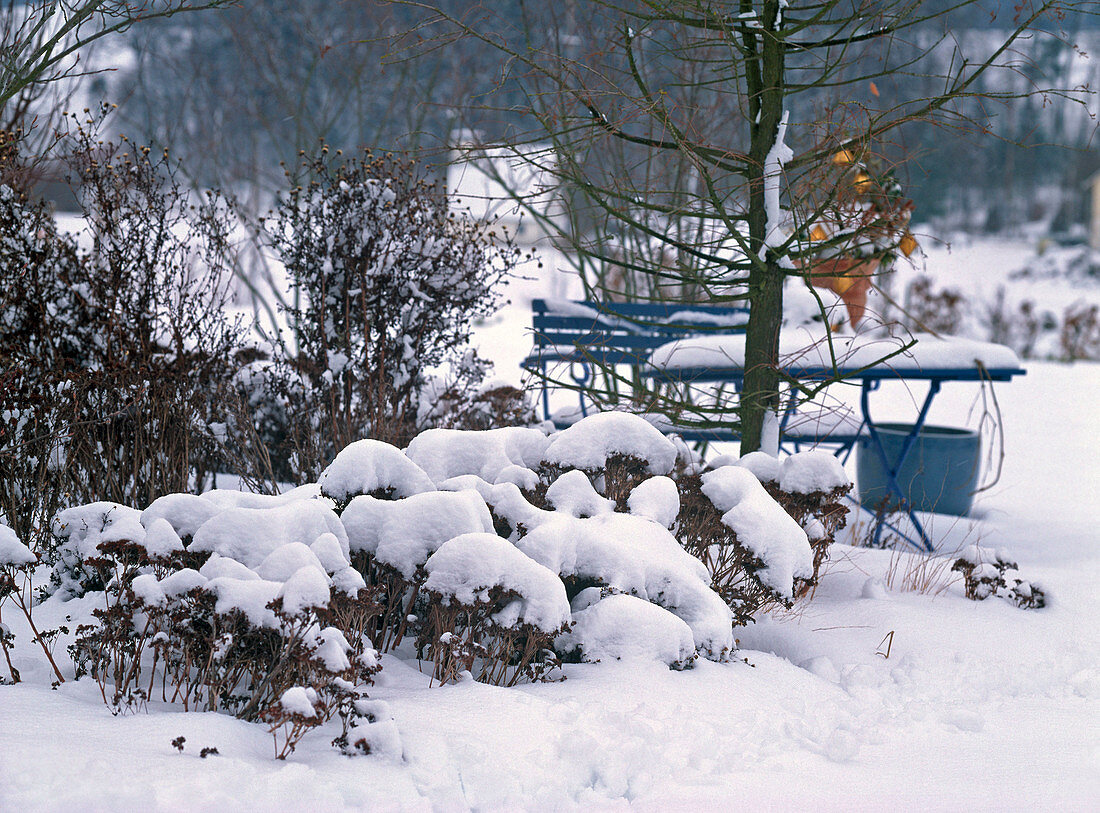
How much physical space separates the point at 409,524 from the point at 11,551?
94 centimetres

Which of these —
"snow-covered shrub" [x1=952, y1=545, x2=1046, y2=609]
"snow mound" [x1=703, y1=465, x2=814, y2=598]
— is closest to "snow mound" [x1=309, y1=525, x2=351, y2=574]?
"snow mound" [x1=703, y1=465, x2=814, y2=598]

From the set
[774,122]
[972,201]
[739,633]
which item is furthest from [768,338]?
[972,201]

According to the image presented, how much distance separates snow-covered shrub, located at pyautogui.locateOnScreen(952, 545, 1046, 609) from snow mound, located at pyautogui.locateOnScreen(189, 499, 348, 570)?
8.11ft

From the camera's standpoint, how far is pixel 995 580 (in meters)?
3.40

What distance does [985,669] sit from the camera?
2.78 m

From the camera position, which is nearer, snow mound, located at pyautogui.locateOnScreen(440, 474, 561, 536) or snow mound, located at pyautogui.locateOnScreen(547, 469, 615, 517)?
snow mound, located at pyautogui.locateOnScreen(440, 474, 561, 536)

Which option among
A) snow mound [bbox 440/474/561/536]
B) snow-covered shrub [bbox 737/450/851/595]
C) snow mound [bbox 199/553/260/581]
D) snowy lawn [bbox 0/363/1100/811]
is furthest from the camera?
snow-covered shrub [bbox 737/450/851/595]

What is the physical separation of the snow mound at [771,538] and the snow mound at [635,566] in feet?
0.61

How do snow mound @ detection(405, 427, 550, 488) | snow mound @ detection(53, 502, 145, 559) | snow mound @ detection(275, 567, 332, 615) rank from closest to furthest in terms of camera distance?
snow mound @ detection(275, 567, 332, 615) < snow mound @ detection(53, 502, 145, 559) < snow mound @ detection(405, 427, 550, 488)

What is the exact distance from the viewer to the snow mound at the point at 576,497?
9.14 ft

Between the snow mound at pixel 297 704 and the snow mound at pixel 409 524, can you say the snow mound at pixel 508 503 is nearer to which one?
the snow mound at pixel 409 524

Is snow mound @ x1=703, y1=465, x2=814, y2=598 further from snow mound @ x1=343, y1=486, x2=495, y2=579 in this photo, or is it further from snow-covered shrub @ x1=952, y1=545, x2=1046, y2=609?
snow-covered shrub @ x1=952, y1=545, x2=1046, y2=609

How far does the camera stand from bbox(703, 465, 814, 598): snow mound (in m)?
2.71

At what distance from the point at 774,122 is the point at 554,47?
2.26 meters
